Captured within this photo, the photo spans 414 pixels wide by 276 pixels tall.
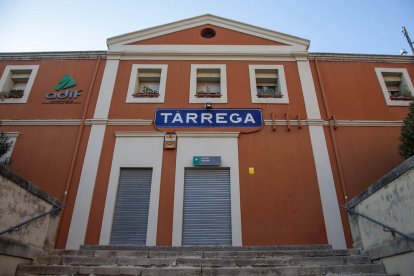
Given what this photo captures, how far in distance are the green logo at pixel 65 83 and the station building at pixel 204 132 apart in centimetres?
6

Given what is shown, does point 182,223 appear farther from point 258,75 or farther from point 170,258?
point 258,75

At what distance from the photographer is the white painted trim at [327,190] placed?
310 inches

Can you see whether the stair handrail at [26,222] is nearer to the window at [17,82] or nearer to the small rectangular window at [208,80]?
the window at [17,82]

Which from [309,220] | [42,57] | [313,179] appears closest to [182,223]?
[309,220]

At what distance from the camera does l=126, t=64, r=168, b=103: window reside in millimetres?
10117

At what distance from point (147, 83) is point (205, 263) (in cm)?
767

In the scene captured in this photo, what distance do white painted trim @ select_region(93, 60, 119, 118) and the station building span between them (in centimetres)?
4

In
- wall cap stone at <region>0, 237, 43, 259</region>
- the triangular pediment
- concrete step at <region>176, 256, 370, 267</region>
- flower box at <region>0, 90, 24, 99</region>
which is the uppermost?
the triangular pediment

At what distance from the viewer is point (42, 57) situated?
1130cm

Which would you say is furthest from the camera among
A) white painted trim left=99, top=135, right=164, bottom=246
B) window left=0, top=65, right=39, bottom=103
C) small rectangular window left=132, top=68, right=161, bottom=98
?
small rectangular window left=132, top=68, right=161, bottom=98

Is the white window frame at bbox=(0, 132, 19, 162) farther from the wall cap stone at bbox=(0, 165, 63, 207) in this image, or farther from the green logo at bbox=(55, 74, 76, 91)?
the wall cap stone at bbox=(0, 165, 63, 207)

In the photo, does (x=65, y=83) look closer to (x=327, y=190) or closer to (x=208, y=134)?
(x=208, y=134)

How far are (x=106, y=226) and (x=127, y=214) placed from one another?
0.63 m

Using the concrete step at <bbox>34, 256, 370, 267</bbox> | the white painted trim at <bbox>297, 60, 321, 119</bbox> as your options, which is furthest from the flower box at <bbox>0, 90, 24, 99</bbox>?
the white painted trim at <bbox>297, 60, 321, 119</bbox>
